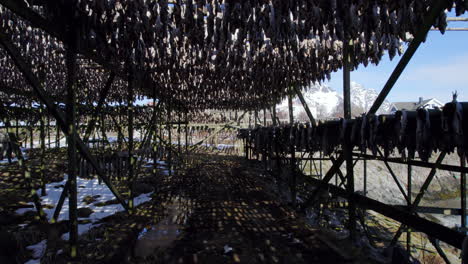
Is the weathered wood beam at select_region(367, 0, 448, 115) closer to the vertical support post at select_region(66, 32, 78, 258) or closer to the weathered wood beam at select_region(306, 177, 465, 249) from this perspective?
the weathered wood beam at select_region(306, 177, 465, 249)

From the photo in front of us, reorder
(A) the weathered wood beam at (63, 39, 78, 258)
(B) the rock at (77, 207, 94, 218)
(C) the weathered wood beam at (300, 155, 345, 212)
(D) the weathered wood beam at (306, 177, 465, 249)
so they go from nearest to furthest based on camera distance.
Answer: (D) the weathered wood beam at (306, 177, 465, 249) < (A) the weathered wood beam at (63, 39, 78, 258) < (C) the weathered wood beam at (300, 155, 345, 212) < (B) the rock at (77, 207, 94, 218)

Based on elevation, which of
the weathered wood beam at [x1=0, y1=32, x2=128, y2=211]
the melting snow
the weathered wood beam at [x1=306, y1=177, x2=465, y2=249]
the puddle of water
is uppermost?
the weathered wood beam at [x1=0, y1=32, x2=128, y2=211]

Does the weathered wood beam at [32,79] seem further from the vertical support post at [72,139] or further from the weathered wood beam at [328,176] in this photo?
the weathered wood beam at [328,176]

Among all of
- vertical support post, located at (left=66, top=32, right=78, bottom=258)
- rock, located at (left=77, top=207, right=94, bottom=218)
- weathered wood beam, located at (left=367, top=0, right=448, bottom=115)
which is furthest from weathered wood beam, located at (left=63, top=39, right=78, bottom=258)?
weathered wood beam, located at (left=367, top=0, right=448, bottom=115)

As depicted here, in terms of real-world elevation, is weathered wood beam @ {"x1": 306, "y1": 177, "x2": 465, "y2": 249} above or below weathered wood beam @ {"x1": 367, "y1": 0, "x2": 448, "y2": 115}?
below

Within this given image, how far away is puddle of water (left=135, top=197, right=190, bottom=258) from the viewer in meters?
3.83

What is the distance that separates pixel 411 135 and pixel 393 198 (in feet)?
75.6

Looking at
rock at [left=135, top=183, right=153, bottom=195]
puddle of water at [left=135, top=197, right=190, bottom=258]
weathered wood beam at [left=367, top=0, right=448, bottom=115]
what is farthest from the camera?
rock at [left=135, top=183, right=153, bottom=195]

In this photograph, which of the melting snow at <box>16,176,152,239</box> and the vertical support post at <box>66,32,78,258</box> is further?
the melting snow at <box>16,176,152,239</box>

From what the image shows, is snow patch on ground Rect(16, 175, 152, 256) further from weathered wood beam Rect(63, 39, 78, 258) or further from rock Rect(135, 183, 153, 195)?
weathered wood beam Rect(63, 39, 78, 258)

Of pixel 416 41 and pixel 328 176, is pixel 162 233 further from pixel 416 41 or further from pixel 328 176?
pixel 416 41

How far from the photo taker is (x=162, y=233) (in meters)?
4.43

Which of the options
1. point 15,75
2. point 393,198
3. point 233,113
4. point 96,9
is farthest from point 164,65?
point 393,198

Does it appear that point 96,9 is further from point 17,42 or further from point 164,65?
point 17,42
